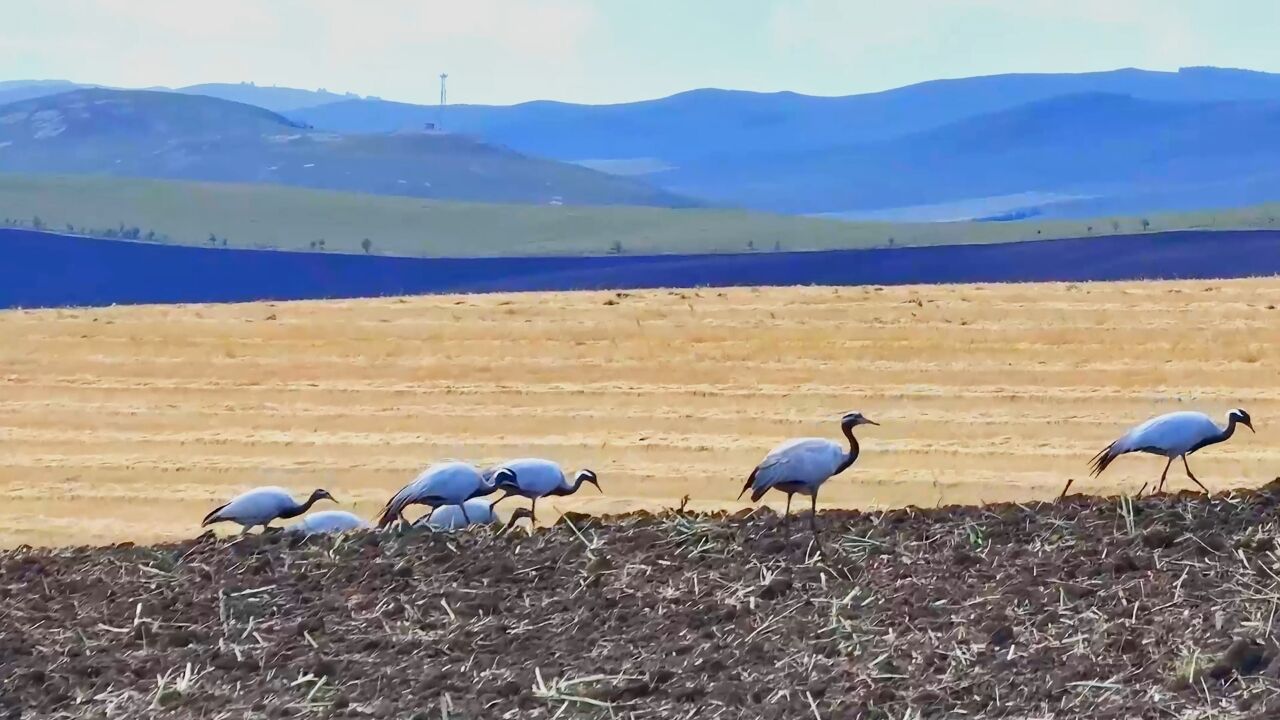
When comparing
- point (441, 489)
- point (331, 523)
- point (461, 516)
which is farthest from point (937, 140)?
point (441, 489)

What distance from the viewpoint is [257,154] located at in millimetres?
99438

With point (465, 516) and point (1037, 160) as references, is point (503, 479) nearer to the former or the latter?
point (465, 516)

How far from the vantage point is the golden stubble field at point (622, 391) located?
46.8 feet

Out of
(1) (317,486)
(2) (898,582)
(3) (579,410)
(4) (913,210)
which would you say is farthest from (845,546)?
(4) (913,210)

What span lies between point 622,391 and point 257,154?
8512 centimetres

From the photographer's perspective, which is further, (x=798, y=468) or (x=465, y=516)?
(x=465, y=516)

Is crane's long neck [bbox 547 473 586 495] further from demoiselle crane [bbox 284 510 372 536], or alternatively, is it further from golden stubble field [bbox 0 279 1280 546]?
golden stubble field [bbox 0 279 1280 546]

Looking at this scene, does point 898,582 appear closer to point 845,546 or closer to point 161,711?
point 845,546

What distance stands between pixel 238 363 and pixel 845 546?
522 inches

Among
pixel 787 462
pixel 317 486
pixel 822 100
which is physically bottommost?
pixel 317 486

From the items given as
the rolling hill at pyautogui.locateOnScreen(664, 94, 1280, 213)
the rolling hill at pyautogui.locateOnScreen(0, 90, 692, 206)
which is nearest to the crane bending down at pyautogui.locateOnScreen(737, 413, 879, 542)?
the rolling hill at pyautogui.locateOnScreen(0, 90, 692, 206)

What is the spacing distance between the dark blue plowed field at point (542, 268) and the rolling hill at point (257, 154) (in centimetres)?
4878

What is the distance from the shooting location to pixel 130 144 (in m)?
108

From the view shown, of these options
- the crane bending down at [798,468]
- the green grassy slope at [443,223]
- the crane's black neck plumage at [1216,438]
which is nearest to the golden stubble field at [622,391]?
the crane's black neck plumage at [1216,438]
